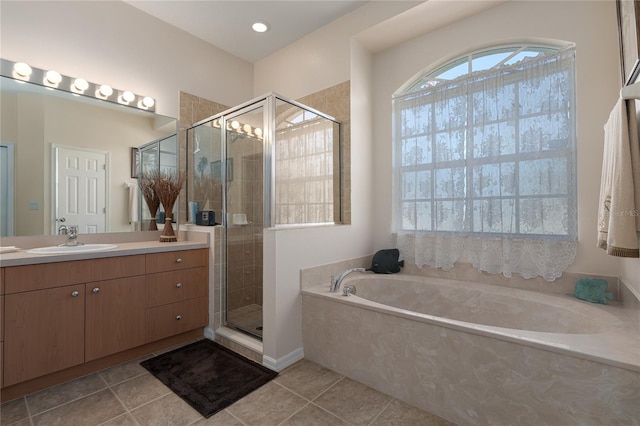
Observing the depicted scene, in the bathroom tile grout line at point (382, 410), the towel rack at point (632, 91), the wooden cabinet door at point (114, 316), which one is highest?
the towel rack at point (632, 91)

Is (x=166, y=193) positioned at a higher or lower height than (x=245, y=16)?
lower

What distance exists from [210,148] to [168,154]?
16.9 inches

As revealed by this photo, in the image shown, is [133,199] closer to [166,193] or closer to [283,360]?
[166,193]

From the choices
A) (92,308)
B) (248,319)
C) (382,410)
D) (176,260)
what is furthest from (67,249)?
(382,410)

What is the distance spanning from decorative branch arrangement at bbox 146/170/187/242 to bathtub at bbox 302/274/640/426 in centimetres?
143

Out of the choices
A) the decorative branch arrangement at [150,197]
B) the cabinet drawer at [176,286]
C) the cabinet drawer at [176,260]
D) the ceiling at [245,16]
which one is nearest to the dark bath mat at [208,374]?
the cabinet drawer at [176,286]

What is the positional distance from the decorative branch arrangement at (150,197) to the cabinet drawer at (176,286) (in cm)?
67

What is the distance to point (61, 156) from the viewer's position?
2.21m

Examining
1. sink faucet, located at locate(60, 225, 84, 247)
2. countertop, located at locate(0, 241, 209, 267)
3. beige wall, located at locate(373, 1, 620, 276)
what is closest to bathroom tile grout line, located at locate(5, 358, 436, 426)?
countertop, located at locate(0, 241, 209, 267)

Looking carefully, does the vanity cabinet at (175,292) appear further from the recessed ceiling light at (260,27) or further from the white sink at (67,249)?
the recessed ceiling light at (260,27)

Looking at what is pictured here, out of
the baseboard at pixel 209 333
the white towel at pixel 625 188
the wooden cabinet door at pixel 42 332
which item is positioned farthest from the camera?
the baseboard at pixel 209 333

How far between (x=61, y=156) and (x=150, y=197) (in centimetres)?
69

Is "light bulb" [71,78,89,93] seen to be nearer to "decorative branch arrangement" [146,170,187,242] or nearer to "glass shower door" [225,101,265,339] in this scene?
"decorative branch arrangement" [146,170,187,242]

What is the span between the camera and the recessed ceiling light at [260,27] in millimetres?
2803
